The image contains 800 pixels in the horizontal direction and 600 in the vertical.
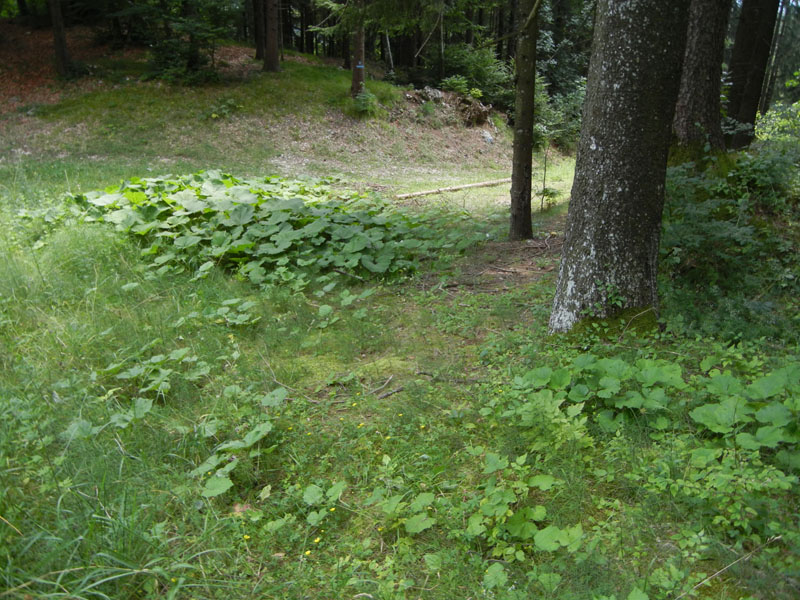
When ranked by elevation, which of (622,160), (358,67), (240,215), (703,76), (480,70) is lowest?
(240,215)

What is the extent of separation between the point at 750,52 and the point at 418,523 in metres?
11.5

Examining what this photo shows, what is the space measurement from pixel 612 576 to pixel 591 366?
1.23 meters

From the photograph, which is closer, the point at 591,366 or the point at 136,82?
the point at 591,366

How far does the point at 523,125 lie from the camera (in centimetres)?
636

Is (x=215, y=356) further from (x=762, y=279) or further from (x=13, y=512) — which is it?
(x=762, y=279)

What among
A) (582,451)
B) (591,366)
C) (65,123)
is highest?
(65,123)

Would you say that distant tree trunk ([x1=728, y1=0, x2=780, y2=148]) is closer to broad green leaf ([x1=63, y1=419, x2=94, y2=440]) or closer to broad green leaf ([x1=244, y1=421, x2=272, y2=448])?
broad green leaf ([x1=244, y1=421, x2=272, y2=448])

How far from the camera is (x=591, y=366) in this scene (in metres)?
2.93

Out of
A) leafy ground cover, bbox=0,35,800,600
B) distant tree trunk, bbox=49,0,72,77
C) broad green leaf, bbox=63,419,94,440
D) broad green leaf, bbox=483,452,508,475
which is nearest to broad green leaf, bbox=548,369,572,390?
leafy ground cover, bbox=0,35,800,600

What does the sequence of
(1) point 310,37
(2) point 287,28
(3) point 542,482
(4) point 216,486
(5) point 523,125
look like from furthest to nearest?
(1) point 310,37
(2) point 287,28
(5) point 523,125
(4) point 216,486
(3) point 542,482

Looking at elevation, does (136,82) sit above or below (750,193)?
above

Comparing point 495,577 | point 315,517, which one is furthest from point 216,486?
point 495,577

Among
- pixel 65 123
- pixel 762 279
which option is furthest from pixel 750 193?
pixel 65 123

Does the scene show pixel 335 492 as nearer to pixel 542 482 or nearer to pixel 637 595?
pixel 542 482
